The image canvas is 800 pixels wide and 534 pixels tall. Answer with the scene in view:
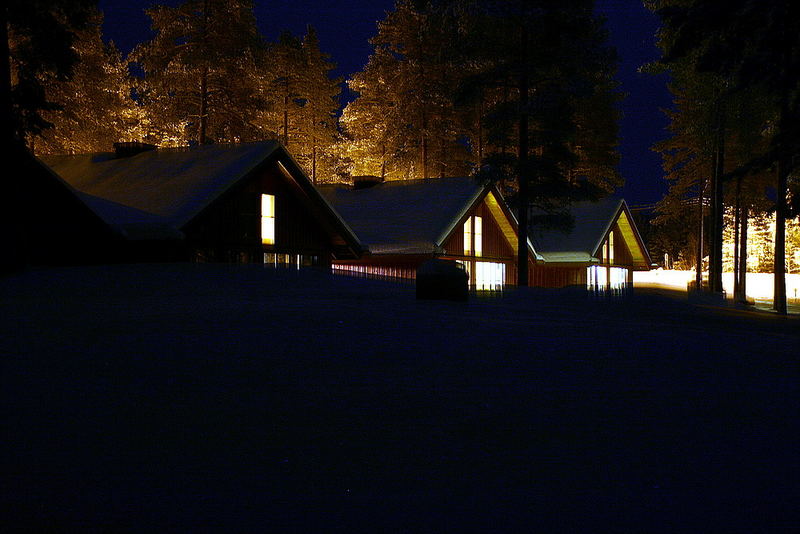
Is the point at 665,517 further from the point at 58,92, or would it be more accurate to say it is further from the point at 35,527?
the point at 58,92

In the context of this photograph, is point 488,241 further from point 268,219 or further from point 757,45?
point 757,45

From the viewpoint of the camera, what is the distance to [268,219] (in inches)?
1244

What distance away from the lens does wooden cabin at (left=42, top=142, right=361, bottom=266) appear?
26.0m

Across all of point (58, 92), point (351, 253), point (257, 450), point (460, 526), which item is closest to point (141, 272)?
point (351, 253)

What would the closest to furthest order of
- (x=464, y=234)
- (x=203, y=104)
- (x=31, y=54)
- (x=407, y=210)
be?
(x=31, y=54) → (x=407, y=210) → (x=464, y=234) → (x=203, y=104)

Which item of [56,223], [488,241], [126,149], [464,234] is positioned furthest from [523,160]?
[56,223]

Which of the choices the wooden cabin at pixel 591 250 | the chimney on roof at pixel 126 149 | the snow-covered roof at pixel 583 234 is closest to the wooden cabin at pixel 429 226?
the wooden cabin at pixel 591 250

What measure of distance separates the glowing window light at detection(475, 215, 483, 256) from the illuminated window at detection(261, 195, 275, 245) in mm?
12910

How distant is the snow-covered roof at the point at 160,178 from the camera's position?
26.0 m

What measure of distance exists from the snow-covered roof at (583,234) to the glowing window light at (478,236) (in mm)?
4159

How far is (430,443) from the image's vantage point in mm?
6469

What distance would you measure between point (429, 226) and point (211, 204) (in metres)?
12.5

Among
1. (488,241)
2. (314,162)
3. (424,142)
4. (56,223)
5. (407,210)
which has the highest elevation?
(424,142)

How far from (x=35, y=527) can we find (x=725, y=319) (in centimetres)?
1920
